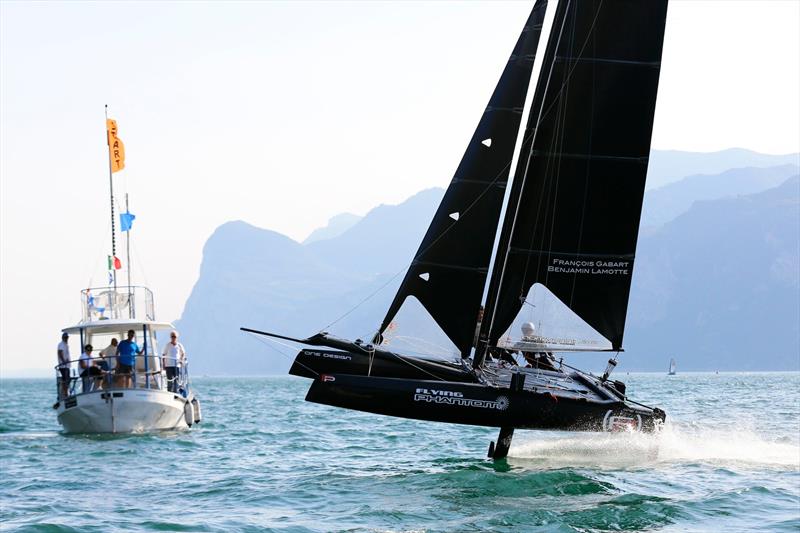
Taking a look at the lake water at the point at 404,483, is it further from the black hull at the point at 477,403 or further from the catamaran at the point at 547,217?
the catamaran at the point at 547,217

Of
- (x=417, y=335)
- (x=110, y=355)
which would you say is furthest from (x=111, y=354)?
(x=417, y=335)

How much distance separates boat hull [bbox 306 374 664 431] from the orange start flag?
17.6m

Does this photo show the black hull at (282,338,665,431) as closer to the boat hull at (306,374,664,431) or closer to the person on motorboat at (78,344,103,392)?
the boat hull at (306,374,664,431)

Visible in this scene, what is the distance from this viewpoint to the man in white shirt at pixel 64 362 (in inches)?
1143

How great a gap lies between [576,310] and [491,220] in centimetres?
224

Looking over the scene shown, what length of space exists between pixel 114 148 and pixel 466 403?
63.7 feet

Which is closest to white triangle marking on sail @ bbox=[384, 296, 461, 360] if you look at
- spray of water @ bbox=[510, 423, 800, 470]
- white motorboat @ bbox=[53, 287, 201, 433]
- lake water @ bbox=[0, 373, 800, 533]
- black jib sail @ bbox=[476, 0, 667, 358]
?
black jib sail @ bbox=[476, 0, 667, 358]

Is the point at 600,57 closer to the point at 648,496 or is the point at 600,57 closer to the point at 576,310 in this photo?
the point at 576,310

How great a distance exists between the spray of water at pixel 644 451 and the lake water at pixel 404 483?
4cm

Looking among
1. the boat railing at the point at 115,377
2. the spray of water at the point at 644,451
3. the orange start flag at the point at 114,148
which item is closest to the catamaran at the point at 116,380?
Result: the boat railing at the point at 115,377

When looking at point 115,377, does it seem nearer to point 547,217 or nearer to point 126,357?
point 126,357

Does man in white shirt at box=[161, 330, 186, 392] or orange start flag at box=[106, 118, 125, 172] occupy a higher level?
orange start flag at box=[106, 118, 125, 172]

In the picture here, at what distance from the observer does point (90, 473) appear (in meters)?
21.0

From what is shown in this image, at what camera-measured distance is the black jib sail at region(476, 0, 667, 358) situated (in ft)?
66.4
